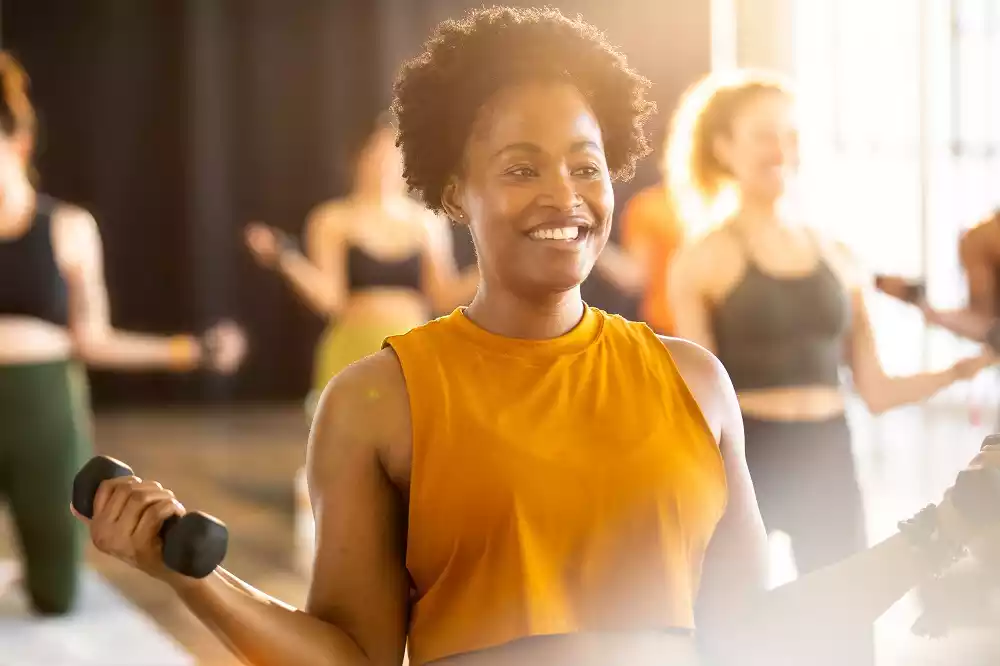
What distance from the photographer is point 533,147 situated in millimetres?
981

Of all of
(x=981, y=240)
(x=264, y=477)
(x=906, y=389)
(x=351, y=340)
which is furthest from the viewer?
(x=264, y=477)

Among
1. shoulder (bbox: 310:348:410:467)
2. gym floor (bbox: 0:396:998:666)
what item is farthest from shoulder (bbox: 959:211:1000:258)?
shoulder (bbox: 310:348:410:467)

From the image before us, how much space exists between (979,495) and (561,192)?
40 centimetres

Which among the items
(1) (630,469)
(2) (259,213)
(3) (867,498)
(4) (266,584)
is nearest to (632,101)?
(1) (630,469)

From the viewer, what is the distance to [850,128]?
692 cm

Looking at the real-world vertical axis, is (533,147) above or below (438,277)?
above

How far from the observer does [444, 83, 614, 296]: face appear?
972 mm

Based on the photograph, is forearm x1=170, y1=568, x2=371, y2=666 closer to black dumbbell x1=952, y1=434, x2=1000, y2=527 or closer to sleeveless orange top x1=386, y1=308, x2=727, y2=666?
sleeveless orange top x1=386, y1=308, x2=727, y2=666

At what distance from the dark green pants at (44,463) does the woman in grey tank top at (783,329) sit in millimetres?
1733

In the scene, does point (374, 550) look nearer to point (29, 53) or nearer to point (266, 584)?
point (266, 584)

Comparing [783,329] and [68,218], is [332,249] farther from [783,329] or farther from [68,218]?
[783,329]

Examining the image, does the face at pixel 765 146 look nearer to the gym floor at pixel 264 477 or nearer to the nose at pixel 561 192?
the gym floor at pixel 264 477

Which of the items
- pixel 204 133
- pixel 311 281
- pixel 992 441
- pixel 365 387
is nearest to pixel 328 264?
pixel 311 281

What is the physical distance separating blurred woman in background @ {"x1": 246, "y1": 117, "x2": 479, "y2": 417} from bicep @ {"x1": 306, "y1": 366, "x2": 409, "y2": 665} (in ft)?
9.80
